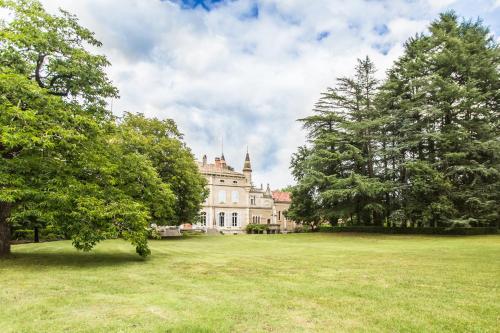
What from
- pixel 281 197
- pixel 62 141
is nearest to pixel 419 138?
pixel 62 141

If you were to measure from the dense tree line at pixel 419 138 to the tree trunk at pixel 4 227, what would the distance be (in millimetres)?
21140

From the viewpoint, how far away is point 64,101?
11.9m

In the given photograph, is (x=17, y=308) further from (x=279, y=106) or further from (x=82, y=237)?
(x=279, y=106)

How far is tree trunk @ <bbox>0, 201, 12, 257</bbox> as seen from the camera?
11656mm

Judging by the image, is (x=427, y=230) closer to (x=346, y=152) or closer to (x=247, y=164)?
(x=346, y=152)

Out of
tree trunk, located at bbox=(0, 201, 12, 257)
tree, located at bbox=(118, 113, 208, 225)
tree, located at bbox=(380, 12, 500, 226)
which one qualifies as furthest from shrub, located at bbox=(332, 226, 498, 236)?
tree trunk, located at bbox=(0, 201, 12, 257)

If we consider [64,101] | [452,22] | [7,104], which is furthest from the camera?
[452,22]

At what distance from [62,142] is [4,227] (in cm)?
447

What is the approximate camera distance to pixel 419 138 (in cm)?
2750

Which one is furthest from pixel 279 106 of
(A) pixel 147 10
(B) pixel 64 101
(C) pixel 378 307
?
(C) pixel 378 307

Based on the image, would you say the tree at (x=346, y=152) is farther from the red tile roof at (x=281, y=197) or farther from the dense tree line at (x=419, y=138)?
the red tile roof at (x=281, y=197)

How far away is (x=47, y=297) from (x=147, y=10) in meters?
10.8

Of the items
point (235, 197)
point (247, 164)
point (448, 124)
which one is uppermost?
point (247, 164)

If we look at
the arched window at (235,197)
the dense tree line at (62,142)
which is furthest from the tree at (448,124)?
the arched window at (235,197)
